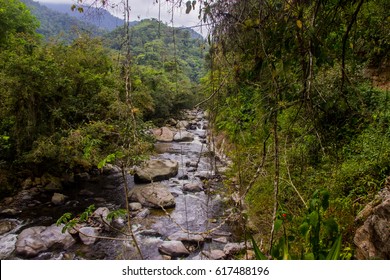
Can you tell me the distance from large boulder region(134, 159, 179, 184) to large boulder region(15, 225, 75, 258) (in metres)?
3.50

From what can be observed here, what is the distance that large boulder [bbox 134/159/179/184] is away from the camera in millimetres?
9641

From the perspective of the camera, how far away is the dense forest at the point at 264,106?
2.11 m

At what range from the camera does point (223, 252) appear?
542 centimetres

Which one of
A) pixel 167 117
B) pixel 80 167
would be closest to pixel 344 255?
pixel 80 167

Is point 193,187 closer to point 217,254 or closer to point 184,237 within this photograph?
point 184,237

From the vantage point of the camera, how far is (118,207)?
7875mm

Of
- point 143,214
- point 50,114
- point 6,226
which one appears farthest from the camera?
point 50,114

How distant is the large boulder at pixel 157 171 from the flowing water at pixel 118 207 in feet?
0.75

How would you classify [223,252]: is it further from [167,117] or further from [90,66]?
[167,117]

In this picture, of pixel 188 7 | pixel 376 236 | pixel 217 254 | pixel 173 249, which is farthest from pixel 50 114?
pixel 376 236

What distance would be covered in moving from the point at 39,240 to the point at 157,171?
179 inches

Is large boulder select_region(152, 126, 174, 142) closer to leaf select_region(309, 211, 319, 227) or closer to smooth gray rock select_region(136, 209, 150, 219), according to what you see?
smooth gray rock select_region(136, 209, 150, 219)

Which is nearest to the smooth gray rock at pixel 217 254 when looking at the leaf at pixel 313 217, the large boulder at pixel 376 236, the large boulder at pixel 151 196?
the large boulder at pixel 151 196

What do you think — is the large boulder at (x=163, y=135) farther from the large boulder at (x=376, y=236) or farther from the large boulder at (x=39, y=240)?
the large boulder at (x=376, y=236)
